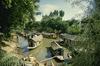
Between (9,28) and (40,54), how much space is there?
4039 millimetres

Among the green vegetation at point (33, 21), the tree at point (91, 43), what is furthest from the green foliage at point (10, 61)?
the tree at point (91, 43)

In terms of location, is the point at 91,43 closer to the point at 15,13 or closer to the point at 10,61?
the point at 10,61

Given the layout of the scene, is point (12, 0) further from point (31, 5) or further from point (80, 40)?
point (80, 40)

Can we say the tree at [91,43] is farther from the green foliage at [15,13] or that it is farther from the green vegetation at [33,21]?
the green foliage at [15,13]

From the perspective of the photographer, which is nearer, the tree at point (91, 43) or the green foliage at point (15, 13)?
the tree at point (91, 43)

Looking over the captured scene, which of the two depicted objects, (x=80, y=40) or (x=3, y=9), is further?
(x=3, y=9)

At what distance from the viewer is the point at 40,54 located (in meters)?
18.5

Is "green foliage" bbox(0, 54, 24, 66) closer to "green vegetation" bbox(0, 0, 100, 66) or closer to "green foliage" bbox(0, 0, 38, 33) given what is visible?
"green vegetation" bbox(0, 0, 100, 66)

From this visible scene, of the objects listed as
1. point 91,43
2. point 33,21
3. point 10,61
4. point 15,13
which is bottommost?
point 10,61

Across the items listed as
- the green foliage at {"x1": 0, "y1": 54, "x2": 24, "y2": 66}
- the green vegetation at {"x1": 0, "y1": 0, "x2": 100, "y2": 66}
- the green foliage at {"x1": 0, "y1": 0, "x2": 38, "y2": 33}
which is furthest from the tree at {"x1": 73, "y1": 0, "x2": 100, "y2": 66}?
the green foliage at {"x1": 0, "y1": 0, "x2": 38, "y2": 33}

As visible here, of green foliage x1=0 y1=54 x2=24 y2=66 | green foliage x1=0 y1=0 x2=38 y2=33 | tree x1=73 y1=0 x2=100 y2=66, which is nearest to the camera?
tree x1=73 y1=0 x2=100 y2=66

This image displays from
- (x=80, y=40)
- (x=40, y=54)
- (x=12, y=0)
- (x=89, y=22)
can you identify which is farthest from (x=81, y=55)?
(x=40, y=54)

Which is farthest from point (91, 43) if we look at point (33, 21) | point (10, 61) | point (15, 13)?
point (33, 21)

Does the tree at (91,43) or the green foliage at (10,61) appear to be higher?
the tree at (91,43)
